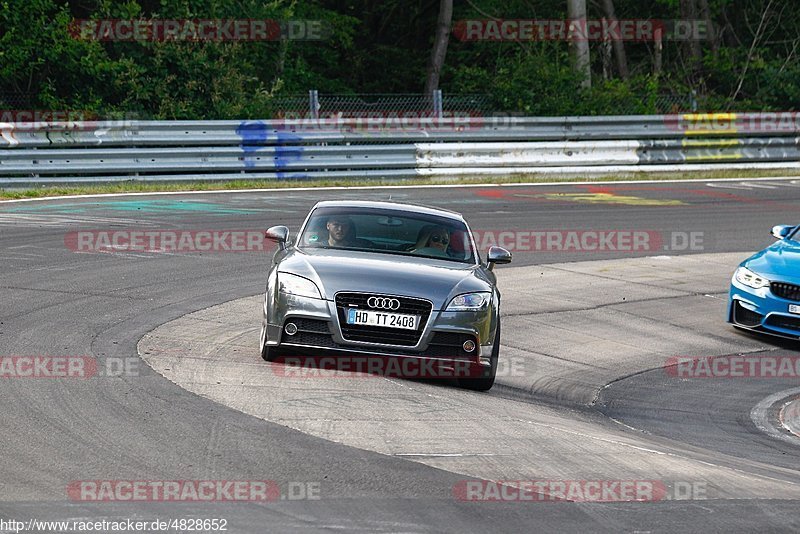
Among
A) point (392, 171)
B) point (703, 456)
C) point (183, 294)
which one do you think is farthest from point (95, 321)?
point (392, 171)

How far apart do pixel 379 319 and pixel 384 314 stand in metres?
0.05

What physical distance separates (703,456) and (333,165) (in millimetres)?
16330

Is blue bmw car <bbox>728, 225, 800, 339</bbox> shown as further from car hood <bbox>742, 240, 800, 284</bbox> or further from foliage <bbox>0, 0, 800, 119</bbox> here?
foliage <bbox>0, 0, 800, 119</bbox>

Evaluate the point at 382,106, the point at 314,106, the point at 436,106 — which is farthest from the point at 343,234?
the point at 382,106

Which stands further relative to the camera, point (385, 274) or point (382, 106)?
point (382, 106)

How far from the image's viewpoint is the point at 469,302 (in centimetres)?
973

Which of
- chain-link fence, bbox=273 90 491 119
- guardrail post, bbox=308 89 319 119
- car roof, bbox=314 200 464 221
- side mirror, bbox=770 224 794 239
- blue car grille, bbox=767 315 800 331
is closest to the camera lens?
car roof, bbox=314 200 464 221

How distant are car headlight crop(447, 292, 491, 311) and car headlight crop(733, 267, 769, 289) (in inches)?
193

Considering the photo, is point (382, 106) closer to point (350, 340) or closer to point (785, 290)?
point (785, 290)

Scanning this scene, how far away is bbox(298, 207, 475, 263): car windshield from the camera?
35.1ft

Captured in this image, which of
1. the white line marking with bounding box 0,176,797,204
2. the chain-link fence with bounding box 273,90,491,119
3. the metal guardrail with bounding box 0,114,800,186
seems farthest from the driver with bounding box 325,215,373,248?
the chain-link fence with bounding box 273,90,491,119

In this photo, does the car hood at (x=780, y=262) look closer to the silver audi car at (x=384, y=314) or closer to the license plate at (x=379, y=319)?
→ the silver audi car at (x=384, y=314)

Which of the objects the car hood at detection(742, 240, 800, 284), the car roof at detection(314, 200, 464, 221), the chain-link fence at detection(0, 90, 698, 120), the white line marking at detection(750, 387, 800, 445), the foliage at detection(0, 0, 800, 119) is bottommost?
the white line marking at detection(750, 387, 800, 445)

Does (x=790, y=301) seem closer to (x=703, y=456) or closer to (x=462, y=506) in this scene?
(x=703, y=456)
